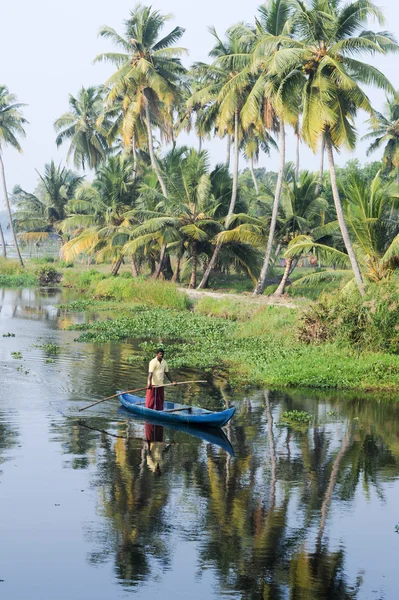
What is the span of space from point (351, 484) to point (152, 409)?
17.1 ft

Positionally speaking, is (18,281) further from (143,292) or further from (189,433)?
(189,433)

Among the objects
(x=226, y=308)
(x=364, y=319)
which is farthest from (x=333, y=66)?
(x=226, y=308)

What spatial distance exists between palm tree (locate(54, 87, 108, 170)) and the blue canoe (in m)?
44.7

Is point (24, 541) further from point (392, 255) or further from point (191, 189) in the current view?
point (191, 189)

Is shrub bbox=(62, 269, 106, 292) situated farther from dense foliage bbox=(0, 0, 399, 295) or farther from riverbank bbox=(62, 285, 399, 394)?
riverbank bbox=(62, 285, 399, 394)

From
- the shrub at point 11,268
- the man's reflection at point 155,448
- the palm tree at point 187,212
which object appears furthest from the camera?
the shrub at point 11,268

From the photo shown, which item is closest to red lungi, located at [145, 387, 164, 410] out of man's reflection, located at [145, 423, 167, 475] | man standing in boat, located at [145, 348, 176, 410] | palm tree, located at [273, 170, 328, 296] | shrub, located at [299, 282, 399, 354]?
man standing in boat, located at [145, 348, 176, 410]

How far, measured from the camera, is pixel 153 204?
43375mm

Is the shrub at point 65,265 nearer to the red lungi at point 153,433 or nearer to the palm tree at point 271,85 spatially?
the palm tree at point 271,85

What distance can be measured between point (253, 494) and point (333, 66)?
17051 millimetres

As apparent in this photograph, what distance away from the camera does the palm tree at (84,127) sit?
60.7 meters

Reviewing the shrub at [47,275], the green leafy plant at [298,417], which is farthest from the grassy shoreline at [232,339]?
the shrub at [47,275]

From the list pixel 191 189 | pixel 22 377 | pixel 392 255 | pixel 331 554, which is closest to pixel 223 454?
pixel 331 554

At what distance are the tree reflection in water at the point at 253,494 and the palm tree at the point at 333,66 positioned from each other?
35.4 feet
